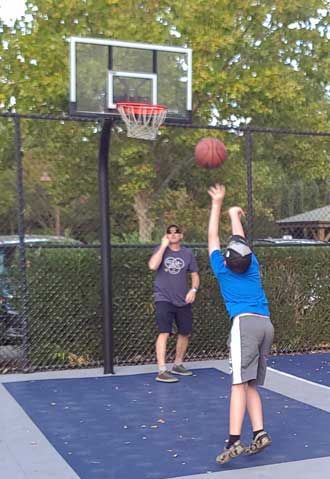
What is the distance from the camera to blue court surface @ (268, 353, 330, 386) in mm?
8039

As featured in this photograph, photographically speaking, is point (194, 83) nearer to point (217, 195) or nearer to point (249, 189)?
point (249, 189)

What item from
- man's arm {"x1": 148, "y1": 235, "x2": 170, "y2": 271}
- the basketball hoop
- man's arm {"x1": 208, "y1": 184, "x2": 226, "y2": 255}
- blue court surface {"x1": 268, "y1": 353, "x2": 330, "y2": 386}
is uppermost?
the basketball hoop

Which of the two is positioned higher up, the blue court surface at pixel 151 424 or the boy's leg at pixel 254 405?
the boy's leg at pixel 254 405

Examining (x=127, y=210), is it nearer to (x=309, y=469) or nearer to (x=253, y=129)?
(x=253, y=129)

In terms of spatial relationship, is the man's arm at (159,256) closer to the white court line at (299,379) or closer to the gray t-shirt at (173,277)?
the gray t-shirt at (173,277)

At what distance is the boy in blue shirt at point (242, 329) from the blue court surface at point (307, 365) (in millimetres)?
2813

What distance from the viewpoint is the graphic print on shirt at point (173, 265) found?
Result: 795 cm

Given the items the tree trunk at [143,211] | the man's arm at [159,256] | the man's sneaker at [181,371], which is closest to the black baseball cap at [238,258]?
the man's arm at [159,256]

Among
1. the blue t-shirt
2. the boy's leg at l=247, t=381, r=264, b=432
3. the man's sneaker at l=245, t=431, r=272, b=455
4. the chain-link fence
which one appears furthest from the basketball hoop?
the man's sneaker at l=245, t=431, r=272, b=455

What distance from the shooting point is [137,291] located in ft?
28.6

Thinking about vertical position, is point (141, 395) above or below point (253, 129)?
below

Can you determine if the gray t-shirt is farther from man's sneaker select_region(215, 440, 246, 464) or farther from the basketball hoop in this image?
man's sneaker select_region(215, 440, 246, 464)

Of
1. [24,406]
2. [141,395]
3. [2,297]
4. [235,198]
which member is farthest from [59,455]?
[235,198]

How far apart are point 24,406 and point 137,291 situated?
2570 mm
